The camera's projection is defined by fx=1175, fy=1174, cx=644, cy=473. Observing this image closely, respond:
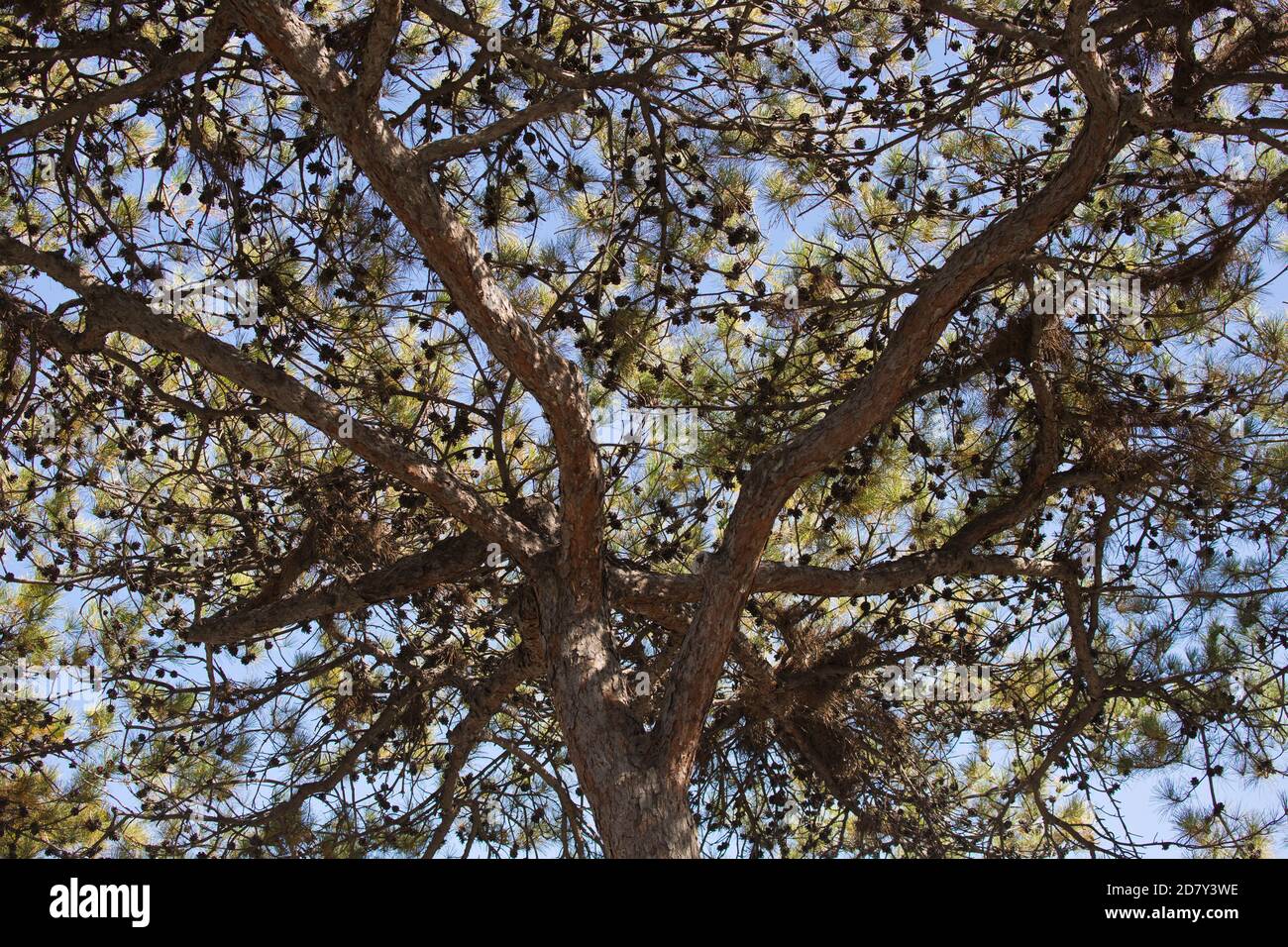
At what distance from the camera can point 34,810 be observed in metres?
4.97

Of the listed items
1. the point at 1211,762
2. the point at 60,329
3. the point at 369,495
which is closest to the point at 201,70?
the point at 60,329

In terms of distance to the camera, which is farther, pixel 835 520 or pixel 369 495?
pixel 835 520

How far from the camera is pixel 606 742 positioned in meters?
3.28

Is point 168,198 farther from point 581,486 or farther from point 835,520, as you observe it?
point 835,520

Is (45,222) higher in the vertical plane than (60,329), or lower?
higher

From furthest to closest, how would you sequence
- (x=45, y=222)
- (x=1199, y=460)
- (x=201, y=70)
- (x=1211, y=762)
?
(x=45, y=222) → (x=1211, y=762) → (x=1199, y=460) → (x=201, y=70)

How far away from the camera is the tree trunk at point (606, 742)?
3.12 m

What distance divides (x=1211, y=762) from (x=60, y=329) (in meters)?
4.33

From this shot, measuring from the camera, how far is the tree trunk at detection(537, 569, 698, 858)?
10.2 ft

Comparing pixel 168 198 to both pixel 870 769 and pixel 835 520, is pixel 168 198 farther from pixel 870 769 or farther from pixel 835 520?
pixel 870 769

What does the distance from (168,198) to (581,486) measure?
2.33 metres
